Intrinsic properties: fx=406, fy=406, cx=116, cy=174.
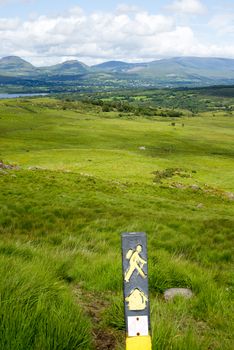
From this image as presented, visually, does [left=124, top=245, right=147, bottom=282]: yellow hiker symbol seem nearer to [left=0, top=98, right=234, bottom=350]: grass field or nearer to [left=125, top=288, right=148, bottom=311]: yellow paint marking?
[left=125, top=288, right=148, bottom=311]: yellow paint marking

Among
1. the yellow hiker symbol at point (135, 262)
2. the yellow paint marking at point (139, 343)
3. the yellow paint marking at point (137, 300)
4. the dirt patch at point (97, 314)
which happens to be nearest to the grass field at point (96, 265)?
the dirt patch at point (97, 314)

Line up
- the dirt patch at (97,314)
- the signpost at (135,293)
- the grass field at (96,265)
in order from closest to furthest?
the signpost at (135,293)
the grass field at (96,265)
the dirt patch at (97,314)

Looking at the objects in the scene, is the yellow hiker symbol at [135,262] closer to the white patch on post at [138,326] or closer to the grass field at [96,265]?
the white patch on post at [138,326]

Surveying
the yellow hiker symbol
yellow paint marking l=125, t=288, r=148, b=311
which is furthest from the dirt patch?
the yellow hiker symbol

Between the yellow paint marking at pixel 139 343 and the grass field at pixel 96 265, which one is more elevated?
the yellow paint marking at pixel 139 343

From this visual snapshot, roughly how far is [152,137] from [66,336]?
384ft

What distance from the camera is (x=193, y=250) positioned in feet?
50.1

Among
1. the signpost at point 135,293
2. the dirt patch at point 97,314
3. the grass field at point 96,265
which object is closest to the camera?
the signpost at point 135,293

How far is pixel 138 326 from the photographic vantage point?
4.02 m

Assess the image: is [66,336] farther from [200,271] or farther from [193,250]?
[193,250]

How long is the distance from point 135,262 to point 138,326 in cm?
63

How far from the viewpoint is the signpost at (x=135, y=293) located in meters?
3.98

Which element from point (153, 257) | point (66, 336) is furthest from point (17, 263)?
point (153, 257)

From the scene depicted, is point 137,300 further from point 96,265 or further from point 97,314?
point 96,265
